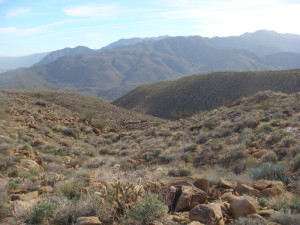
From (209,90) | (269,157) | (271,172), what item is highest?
(271,172)

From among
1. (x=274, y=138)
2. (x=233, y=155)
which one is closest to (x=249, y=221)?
(x=233, y=155)

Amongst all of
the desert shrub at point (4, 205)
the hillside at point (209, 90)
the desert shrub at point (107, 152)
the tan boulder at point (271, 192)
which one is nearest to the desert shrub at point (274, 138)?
the tan boulder at point (271, 192)

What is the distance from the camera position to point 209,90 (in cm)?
5419

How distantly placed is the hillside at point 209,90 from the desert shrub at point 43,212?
3943 cm

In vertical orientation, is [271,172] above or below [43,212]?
below

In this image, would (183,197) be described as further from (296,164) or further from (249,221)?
(296,164)

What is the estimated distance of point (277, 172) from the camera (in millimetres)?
5852

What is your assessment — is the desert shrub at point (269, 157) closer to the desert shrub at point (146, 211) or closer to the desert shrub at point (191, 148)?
the desert shrub at point (191, 148)

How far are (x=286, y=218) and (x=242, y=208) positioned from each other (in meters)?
0.59

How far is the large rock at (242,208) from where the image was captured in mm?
3820

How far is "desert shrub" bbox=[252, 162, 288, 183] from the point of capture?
5.77 metres

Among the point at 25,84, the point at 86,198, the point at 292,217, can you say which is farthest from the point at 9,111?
the point at 25,84

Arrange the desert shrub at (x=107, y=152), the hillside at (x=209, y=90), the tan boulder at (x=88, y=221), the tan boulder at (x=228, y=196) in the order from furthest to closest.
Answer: the hillside at (x=209, y=90) → the desert shrub at (x=107, y=152) → the tan boulder at (x=228, y=196) → the tan boulder at (x=88, y=221)

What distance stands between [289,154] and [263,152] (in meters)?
0.91
